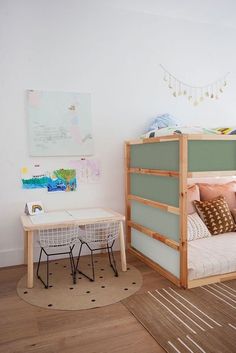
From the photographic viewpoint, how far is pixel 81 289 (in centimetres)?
272

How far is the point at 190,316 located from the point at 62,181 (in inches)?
75.1

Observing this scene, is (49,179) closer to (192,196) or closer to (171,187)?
(171,187)

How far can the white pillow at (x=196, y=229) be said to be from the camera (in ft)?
10.8

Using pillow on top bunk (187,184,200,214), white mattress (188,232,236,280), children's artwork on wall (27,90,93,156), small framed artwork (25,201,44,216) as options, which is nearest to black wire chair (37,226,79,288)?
small framed artwork (25,201,44,216)

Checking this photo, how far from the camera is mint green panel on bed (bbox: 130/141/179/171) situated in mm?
2720

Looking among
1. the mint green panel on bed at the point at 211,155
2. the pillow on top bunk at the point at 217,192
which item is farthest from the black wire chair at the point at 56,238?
the pillow on top bunk at the point at 217,192

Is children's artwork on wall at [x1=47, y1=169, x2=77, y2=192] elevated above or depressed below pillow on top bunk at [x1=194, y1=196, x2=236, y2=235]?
above

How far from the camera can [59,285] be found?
2805mm

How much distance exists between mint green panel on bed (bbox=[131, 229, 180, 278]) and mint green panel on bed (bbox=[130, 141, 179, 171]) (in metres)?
0.73

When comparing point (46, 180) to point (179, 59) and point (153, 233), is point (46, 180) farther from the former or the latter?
point (179, 59)

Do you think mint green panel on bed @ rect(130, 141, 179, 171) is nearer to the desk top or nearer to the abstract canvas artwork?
the desk top

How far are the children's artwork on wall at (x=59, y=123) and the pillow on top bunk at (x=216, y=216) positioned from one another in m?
1.38

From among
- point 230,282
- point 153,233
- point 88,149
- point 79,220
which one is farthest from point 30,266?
point 230,282

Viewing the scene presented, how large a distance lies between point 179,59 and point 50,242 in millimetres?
2662
